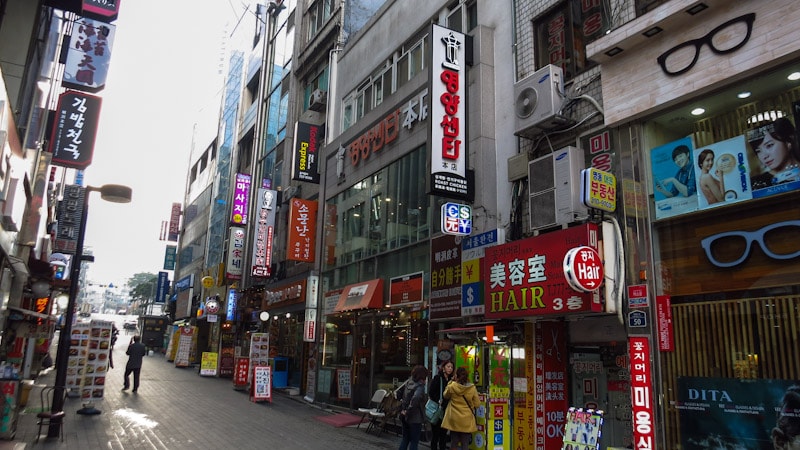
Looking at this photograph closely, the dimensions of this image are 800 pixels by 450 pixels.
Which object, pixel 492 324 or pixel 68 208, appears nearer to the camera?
pixel 492 324

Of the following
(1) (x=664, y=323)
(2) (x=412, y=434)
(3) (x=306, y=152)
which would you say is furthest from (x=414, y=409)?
(3) (x=306, y=152)

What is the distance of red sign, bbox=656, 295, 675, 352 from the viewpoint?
8.21 m

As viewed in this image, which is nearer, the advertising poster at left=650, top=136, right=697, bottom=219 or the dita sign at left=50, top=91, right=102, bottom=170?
the advertising poster at left=650, top=136, right=697, bottom=219

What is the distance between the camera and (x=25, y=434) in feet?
35.6

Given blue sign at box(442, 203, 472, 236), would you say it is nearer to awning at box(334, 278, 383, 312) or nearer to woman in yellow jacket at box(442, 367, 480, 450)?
woman in yellow jacket at box(442, 367, 480, 450)

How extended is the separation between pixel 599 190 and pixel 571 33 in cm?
403

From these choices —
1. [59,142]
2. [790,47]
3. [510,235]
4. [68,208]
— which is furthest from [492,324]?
[68,208]

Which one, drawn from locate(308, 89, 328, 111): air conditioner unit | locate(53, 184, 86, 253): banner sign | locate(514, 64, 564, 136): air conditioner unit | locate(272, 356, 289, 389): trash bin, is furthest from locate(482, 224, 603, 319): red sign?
Result: locate(53, 184, 86, 253): banner sign

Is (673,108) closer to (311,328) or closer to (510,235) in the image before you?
(510,235)

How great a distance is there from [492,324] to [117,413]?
387 inches

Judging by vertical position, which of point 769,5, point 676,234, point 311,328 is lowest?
point 311,328

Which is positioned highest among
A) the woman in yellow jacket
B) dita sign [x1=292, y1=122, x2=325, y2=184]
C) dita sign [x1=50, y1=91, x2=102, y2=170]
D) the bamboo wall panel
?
dita sign [x1=292, y1=122, x2=325, y2=184]

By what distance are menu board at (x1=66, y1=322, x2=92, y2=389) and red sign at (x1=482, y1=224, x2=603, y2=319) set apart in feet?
40.9

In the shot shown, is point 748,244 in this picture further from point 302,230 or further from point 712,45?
point 302,230
